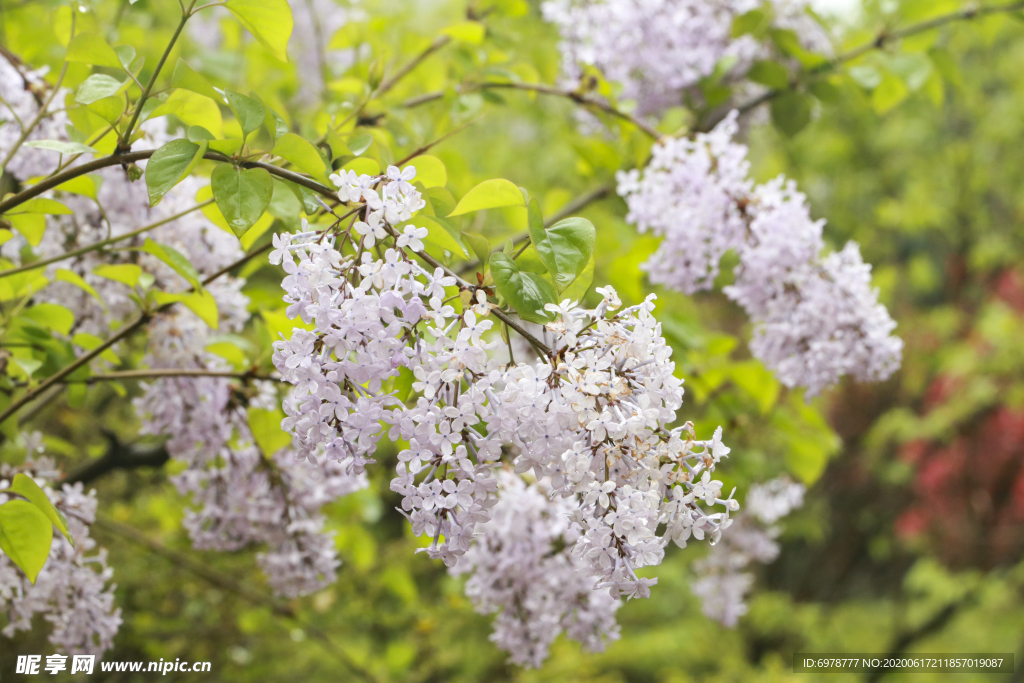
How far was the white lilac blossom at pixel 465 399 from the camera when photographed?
658mm

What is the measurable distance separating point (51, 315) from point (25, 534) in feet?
1.50

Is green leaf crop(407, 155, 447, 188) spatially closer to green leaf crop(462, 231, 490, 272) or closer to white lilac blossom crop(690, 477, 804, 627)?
green leaf crop(462, 231, 490, 272)

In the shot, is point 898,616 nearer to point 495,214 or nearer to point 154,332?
point 495,214

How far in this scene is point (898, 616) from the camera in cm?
605

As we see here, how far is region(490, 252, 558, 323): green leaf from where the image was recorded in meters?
0.69

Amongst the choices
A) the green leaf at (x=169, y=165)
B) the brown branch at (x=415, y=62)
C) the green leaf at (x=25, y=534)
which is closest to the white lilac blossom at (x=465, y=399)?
the green leaf at (x=169, y=165)

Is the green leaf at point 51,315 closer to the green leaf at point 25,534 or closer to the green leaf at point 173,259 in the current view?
the green leaf at point 173,259

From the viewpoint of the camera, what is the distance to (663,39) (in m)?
1.76

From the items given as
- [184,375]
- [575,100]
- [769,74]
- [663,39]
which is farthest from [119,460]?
[769,74]

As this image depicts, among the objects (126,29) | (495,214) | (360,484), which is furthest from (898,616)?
(126,29)

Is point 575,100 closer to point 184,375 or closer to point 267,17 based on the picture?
point 267,17

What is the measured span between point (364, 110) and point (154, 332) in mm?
547

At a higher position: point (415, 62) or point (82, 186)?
point (415, 62)

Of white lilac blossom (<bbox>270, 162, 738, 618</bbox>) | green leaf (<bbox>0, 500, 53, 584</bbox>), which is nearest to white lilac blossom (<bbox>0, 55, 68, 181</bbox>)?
green leaf (<bbox>0, 500, 53, 584</bbox>)
